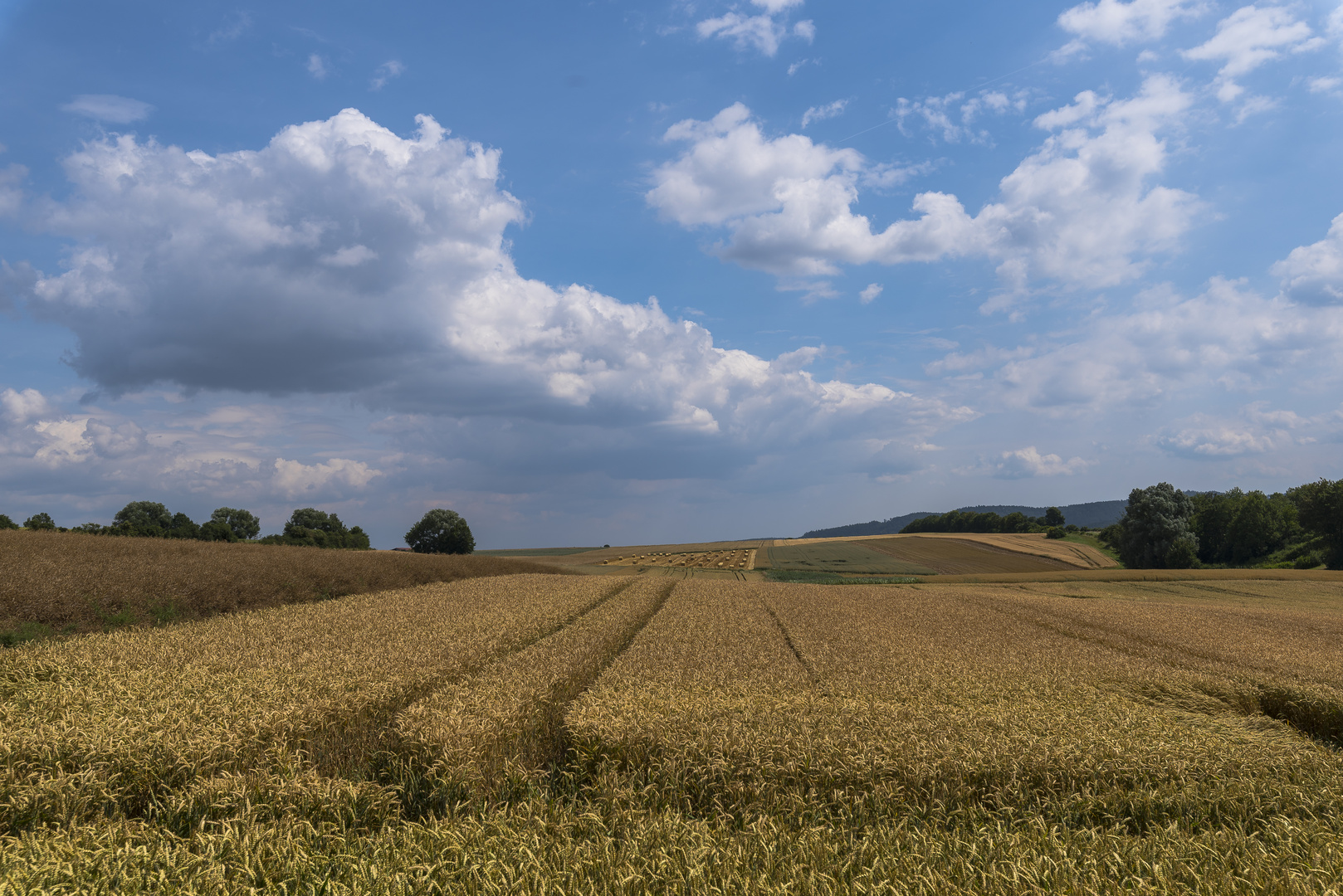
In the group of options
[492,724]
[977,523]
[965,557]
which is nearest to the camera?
[492,724]

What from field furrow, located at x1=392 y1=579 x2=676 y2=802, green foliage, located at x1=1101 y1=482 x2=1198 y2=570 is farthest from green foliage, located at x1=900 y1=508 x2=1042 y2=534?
field furrow, located at x1=392 y1=579 x2=676 y2=802

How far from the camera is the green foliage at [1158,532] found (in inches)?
2415

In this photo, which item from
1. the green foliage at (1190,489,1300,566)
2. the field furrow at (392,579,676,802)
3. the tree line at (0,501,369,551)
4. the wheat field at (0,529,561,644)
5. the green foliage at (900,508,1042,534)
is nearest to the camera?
the field furrow at (392,579,676,802)

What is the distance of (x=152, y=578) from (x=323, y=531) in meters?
68.8

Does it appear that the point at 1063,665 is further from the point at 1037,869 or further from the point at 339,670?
the point at 339,670

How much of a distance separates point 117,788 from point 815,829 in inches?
230

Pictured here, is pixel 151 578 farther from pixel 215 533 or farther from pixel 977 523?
pixel 977 523

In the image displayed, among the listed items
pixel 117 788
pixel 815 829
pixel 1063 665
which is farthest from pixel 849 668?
pixel 117 788

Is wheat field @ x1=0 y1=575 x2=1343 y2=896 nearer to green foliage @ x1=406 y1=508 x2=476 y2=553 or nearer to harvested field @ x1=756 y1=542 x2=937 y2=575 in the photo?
harvested field @ x1=756 y1=542 x2=937 y2=575

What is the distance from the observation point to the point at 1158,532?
208 feet

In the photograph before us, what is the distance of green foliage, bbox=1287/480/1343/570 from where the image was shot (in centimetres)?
5875

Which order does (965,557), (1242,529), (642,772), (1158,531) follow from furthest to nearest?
1. (1242,529)
2. (965,557)
3. (1158,531)
4. (642,772)

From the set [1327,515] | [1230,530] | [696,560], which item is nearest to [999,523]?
[1230,530]

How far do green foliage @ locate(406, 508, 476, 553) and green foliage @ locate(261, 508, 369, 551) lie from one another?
8.70m
